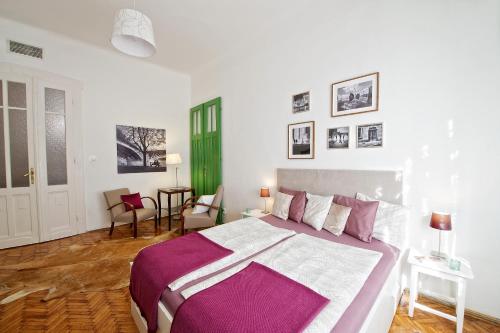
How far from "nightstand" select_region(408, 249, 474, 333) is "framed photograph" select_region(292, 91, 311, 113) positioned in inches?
86.6

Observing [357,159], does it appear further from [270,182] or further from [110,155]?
[110,155]

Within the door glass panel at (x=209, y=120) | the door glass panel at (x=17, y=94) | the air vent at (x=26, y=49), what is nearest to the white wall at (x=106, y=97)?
the air vent at (x=26, y=49)

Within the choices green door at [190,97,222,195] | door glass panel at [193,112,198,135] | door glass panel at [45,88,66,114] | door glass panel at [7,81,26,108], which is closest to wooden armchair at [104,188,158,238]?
green door at [190,97,222,195]

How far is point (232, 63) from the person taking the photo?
4.14 metres

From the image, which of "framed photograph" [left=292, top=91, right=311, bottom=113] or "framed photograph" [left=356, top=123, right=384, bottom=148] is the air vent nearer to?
"framed photograph" [left=292, top=91, right=311, bottom=113]

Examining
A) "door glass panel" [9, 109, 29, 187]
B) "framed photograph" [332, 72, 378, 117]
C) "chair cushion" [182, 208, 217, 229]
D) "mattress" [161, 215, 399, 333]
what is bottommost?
"chair cushion" [182, 208, 217, 229]

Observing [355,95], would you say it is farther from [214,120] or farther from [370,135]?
[214,120]

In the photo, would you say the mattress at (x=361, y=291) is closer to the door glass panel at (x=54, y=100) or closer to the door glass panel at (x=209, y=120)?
the door glass panel at (x=209, y=120)

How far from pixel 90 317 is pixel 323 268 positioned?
2.21 metres

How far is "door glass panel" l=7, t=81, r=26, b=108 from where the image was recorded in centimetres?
328

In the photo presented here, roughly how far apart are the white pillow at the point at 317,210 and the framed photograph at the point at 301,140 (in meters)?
0.70

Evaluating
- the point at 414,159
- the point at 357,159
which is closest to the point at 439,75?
the point at 414,159

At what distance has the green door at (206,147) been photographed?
14.7 ft

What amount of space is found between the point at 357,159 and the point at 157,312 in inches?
102
